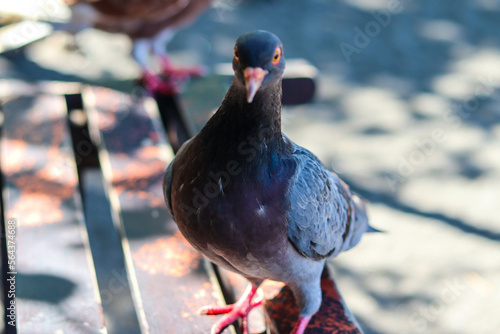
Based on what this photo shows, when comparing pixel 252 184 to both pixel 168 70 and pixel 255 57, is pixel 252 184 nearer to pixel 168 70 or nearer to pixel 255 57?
pixel 255 57

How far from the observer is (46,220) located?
2.24 metres

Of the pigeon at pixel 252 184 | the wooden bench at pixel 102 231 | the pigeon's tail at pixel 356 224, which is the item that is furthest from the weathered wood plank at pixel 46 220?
the pigeon's tail at pixel 356 224

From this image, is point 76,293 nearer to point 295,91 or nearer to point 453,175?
point 295,91

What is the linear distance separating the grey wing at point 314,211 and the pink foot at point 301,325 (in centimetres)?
26

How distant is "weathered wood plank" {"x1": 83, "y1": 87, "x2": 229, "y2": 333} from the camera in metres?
1.99

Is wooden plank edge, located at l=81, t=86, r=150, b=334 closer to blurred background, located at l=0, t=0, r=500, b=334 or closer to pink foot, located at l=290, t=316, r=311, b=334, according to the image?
blurred background, located at l=0, t=0, r=500, b=334

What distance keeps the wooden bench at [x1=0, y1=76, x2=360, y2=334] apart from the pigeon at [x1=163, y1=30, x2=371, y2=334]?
33cm

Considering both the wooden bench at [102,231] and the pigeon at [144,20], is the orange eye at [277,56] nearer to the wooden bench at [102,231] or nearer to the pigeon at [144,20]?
the wooden bench at [102,231]

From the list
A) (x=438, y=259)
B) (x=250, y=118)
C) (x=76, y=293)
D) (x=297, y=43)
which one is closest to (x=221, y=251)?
(x=250, y=118)

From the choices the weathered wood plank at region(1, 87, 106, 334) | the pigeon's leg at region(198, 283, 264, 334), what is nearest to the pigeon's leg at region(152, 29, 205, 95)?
the weathered wood plank at region(1, 87, 106, 334)

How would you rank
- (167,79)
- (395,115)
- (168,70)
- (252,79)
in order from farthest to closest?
1. (395,115)
2. (168,70)
3. (167,79)
4. (252,79)

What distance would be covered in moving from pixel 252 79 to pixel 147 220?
41.7 inches

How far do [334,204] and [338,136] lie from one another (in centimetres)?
261

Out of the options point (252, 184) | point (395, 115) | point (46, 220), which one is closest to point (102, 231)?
point (46, 220)
